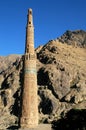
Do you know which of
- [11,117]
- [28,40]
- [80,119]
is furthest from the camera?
[11,117]

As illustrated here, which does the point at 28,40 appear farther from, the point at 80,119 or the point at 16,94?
the point at 16,94

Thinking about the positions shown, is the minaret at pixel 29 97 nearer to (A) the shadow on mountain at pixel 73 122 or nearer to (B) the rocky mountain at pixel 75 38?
(A) the shadow on mountain at pixel 73 122

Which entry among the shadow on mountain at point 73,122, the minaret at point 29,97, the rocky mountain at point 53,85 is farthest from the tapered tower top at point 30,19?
the rocky mountain at point 53,85

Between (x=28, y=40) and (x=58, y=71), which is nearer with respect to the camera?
(x=28, y=40)

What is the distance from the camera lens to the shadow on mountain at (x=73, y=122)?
1266 inches

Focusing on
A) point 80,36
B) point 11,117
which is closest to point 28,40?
point 11,117

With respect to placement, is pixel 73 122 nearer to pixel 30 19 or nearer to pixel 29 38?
pixel 29 38

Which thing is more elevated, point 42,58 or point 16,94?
point 42,58

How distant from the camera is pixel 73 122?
33.2 metres

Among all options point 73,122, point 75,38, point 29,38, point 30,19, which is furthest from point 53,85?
point 73,122

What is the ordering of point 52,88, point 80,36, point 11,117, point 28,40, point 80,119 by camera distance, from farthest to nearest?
1. point 80,36
2. point 52,88
3. point 11,117
4. point 28,40
5. point 80,119

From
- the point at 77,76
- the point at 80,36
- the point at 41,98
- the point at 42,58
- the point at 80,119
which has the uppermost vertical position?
the point at 80,36

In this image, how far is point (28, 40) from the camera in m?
36.8

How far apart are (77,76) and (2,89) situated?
1855 cm
